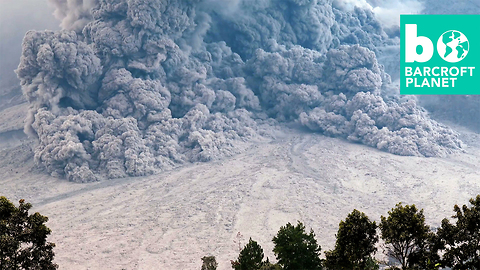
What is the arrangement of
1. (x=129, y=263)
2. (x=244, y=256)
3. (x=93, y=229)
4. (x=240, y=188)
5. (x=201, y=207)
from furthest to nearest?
(x=240, y=188) < (x=201, y=207) < (x=93, y=229) < (x=129, y=263) < (x=244, y=256)

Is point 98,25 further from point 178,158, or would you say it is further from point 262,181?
point 262,181

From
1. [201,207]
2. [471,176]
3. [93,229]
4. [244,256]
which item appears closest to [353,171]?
[471,176]

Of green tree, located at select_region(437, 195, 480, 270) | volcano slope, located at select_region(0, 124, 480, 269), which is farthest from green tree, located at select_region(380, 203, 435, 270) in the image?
volcano slope, located at select_region(0, 124, 480, 269)

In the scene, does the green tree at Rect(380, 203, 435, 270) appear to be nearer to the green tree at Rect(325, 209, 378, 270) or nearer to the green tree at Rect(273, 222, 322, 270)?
the green tree at Rect(325, 209, 378, 270)

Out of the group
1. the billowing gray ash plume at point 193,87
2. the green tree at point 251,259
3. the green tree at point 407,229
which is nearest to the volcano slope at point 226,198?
the billowing gray ash plume at point 193,87

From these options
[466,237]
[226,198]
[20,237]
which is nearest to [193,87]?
[226,198]

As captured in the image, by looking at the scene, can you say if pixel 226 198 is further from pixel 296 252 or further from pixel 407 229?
pixel 407 229
